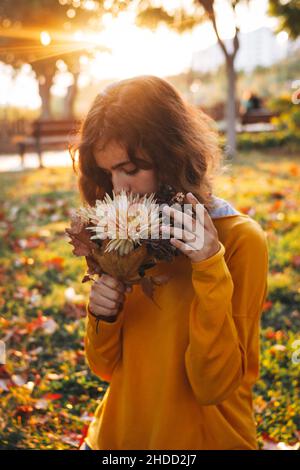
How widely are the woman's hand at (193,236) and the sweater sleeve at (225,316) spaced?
0.07 feet

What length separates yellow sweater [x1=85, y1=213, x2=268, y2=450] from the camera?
1.56m

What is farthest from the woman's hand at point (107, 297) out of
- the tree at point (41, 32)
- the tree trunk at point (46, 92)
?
the tree trunk at point (46, 92)

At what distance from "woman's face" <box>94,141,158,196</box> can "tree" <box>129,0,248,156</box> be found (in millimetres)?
8675

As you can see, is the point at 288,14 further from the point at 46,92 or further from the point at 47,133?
the point at 46,92

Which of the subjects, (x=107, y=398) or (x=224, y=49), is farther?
(x=224, y=49)

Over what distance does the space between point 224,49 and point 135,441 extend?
1039 cm

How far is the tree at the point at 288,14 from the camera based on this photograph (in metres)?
9.99

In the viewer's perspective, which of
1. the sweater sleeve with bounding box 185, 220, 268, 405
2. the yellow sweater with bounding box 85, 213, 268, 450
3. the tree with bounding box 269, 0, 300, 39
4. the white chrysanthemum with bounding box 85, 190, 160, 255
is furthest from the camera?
the tree with bounding box 269, 0, 300, 39

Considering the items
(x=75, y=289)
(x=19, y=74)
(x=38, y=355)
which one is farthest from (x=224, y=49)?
(x=19, y=74)

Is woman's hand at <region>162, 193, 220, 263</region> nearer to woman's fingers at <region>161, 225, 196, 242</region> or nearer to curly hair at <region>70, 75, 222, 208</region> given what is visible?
woman's fingers at <region>161, 225, 196, 242</region>

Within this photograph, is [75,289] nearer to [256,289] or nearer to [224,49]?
[256,289]

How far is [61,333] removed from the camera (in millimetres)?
3441

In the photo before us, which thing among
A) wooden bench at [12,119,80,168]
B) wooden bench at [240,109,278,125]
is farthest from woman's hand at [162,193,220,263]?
wooden bench at [240,109,278,125]

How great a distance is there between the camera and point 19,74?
33.1m
